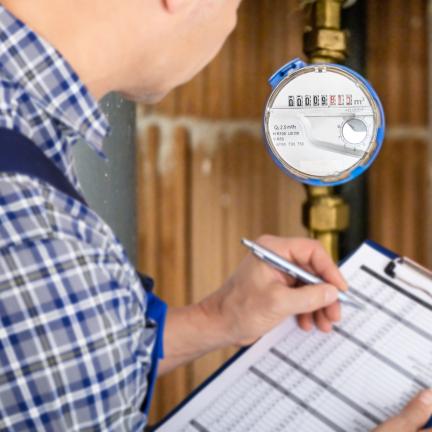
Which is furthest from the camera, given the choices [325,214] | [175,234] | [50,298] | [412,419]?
[175,234]

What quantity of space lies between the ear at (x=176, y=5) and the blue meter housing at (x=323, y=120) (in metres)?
0.10

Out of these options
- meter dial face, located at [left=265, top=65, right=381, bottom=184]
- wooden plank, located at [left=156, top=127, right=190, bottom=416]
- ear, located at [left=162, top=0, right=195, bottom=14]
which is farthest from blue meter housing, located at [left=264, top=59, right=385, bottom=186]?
wooden plank, located at [left=156, top=127, right=190, bottom=416]

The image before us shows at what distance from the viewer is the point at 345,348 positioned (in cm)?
44

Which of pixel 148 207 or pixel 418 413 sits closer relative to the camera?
pixel 418 413

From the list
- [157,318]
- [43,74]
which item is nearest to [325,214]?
[157,318]

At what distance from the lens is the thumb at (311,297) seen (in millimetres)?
443

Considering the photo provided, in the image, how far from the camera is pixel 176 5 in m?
0.35

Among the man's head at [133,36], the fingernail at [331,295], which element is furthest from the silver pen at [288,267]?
the man's head at [133,36]

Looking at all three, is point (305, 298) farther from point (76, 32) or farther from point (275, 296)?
point (76, 32)

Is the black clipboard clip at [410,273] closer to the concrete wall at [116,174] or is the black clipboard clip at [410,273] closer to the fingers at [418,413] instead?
the fingers at [418,413]

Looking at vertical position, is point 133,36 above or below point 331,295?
above

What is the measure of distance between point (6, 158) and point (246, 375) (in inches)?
9.8

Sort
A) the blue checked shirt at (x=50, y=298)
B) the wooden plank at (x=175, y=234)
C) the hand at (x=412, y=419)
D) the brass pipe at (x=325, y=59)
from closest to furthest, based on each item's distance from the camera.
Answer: the blue checked shirt at (x=50, y=298) → the hand at (x=412, y=419) → the brass pipe at (x=325, y=59) → the wooden plank at (x=175, y=234)

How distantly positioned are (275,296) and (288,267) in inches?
0.9
